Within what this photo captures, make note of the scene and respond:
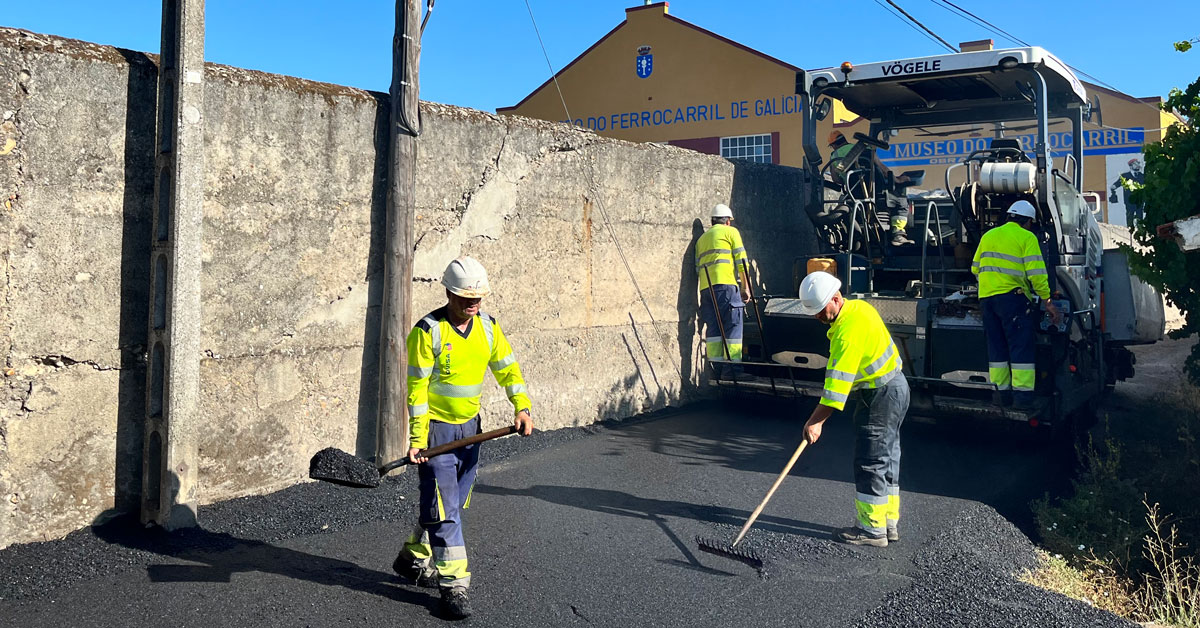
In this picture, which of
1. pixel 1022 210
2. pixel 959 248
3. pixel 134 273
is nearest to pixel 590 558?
pixel 134 273

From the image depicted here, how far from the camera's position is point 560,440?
7.33 meters

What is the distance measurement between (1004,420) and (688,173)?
355 cm

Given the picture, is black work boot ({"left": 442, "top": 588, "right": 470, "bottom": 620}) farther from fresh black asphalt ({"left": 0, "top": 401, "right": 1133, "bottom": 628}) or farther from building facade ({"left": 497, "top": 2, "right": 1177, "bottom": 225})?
building facade ({"left": 497, "top": 2, "right": 1177, "bottom": 225})

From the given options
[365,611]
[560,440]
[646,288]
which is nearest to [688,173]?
[646,288]

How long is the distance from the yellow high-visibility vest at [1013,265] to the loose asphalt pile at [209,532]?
428 cm

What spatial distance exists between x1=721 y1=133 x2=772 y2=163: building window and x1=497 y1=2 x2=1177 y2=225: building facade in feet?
0.09

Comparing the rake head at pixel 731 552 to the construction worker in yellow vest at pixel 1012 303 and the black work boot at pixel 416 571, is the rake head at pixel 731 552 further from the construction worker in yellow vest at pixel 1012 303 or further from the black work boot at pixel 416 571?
the construction worker in yellow vest at pixel 1012 303

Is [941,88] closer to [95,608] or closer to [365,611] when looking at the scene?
[365,611]

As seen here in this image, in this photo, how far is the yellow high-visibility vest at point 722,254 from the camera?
8680 millimetres

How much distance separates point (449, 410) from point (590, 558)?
3.68ft

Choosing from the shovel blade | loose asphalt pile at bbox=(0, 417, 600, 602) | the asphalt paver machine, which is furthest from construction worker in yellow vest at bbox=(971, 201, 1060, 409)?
the shovel blade

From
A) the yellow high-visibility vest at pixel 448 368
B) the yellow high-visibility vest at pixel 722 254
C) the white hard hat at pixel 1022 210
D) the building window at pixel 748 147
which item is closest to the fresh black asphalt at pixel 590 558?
the yellow high-visibility vest at pixel 448 368

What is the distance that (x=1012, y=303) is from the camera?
6.82 m

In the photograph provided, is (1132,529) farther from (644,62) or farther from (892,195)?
(644,62)
